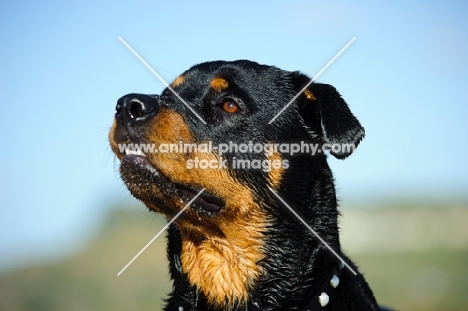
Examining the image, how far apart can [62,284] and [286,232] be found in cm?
1080

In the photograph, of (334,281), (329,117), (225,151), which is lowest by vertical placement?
(334,281)

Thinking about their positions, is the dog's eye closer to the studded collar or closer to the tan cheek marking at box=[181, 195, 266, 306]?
the tan cheek marking at box=[181, 195, 266, 306]

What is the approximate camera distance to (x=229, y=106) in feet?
17.1

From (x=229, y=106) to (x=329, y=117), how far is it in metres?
0.74

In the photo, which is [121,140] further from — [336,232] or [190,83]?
[336,232]

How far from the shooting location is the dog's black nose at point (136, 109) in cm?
470

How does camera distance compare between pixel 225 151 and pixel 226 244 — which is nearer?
pixel 225 151

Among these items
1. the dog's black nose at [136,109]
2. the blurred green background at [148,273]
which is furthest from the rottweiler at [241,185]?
the blurred green background at [148,273]

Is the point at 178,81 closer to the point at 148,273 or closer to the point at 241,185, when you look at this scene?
the point at 241,185

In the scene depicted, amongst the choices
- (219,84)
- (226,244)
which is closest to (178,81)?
(219,84)

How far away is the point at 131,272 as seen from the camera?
1739 centimetres

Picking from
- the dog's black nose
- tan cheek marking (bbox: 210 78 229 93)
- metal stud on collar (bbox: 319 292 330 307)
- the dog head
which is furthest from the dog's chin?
metal stud on collar (bbox: 319 292 330 307)

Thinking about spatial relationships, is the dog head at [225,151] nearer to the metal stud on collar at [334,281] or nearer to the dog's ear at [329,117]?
the dog's ear at [329,117]

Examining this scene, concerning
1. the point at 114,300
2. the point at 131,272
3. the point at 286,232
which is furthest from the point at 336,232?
the point at 131,272
